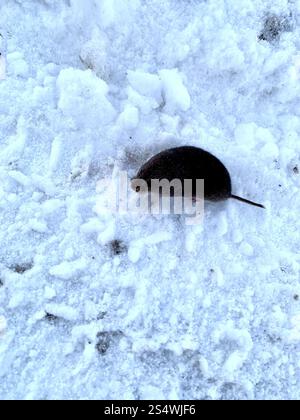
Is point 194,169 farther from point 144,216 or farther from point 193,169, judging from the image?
point 144,216

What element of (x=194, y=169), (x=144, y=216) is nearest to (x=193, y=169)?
(x=194, y=169)

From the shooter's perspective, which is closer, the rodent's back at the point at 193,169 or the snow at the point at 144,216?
the snow at the point at 144,216

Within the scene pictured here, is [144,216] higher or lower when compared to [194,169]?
lower

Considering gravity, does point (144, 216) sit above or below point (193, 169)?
below

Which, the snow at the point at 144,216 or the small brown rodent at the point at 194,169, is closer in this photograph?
the snow at the point at 144,216

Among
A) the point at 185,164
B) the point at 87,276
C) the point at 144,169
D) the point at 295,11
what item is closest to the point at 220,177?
the point at 185,164
